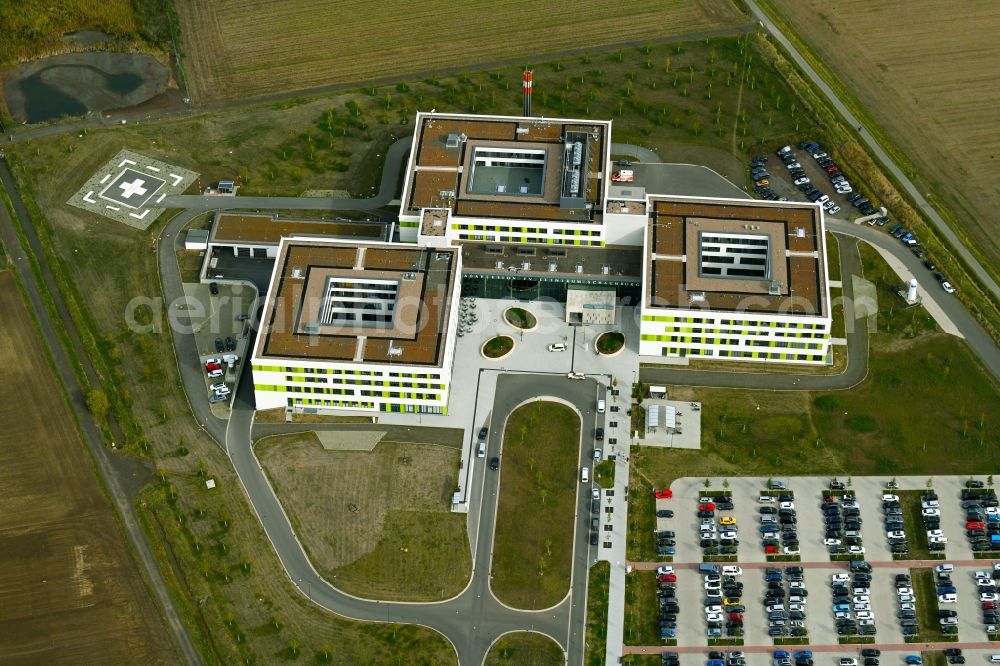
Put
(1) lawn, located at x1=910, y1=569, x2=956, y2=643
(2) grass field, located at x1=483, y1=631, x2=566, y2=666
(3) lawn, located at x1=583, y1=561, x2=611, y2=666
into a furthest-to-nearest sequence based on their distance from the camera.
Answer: (1) lawn, located at x1=910, y1=569, x2=956, y2=643 → (3) lawn, located at x1=583, y1=561, x2=611, y2=666 → (2) grass field, located at x1=483, y1=631, x2=566, y2=666

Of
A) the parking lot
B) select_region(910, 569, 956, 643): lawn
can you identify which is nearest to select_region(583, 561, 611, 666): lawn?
the parking lot

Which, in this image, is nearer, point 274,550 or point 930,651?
point 930,651

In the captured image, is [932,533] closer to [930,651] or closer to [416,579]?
[930,651]

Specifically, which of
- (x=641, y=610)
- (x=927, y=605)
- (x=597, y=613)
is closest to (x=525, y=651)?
(x=597, y=613)

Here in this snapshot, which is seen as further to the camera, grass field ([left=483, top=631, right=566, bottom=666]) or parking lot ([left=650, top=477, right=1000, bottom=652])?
parking lot ([left=650, top=477, right=1000, bottom=652])

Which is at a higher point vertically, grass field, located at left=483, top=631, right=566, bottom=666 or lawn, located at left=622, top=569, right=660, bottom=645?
lawn, located at left=622, top=569, right=660, bottom=645

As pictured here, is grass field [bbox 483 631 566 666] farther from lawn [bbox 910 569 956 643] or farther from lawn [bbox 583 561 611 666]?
lawn [bbox 910 569 956 643]

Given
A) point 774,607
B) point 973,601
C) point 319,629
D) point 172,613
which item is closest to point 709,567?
point 774,607
